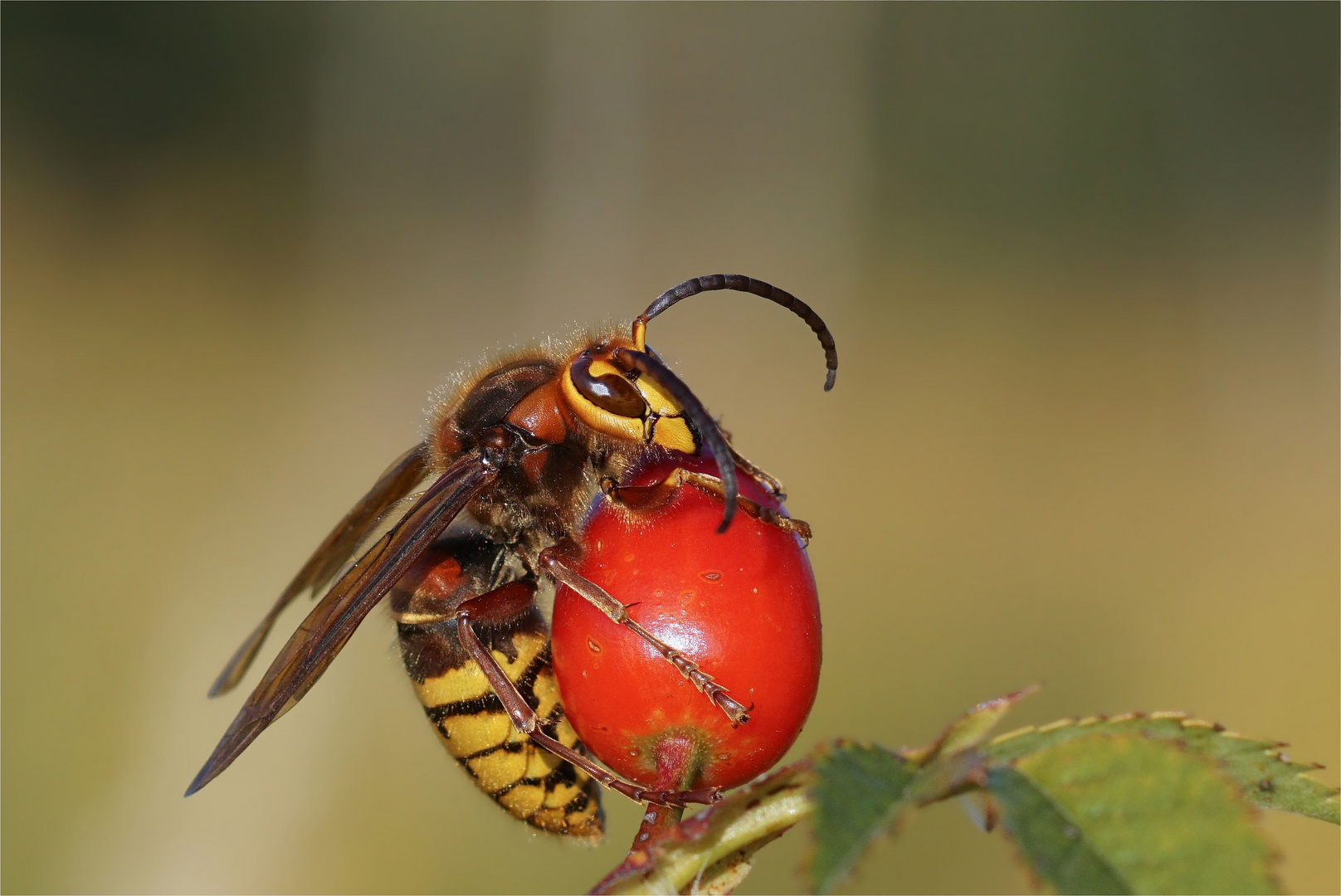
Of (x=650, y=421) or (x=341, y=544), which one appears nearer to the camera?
(x=650, y=421)

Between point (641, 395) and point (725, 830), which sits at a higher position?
point (641, 395)

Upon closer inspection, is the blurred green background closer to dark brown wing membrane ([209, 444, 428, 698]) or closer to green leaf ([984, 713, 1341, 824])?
dark brown wing membrane ([209, 444, 428, 698])

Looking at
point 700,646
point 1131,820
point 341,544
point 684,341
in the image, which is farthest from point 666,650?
point 684,341

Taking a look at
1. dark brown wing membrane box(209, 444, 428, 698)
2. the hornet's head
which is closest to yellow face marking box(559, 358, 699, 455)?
the hornet's head

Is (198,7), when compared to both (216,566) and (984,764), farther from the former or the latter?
(984,764)

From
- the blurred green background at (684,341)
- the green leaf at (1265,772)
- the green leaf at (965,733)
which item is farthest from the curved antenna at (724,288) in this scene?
the blurred green background at (684,341)

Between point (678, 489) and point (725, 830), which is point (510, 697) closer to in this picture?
point (678, 489)
